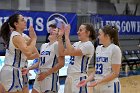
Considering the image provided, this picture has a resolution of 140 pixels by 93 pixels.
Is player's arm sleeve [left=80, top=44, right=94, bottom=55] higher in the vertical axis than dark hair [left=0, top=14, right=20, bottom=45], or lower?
lower

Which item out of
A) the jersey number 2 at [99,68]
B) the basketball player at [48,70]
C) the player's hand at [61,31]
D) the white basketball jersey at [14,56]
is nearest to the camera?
the jersey number 2 at [99,68]

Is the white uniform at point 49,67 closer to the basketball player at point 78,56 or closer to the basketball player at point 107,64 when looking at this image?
the basketball player at point 78,56

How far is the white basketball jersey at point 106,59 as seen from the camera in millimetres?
3746

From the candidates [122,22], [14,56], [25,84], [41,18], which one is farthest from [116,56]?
[122,22]

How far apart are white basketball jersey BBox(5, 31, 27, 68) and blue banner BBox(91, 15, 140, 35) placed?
9.49 m

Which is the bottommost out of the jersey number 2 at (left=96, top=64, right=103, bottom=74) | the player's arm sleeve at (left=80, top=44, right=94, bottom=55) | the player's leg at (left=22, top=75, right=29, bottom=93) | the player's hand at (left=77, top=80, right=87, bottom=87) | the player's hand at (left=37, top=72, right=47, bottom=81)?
the player's leg at (left=22, top=75, right=29, bottom=93)

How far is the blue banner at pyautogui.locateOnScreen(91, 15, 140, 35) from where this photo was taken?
1343 cm

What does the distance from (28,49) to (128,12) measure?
50.3 ft

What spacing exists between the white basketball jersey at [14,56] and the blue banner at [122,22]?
31.1 feet

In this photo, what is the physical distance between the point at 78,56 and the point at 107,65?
52 centimetres

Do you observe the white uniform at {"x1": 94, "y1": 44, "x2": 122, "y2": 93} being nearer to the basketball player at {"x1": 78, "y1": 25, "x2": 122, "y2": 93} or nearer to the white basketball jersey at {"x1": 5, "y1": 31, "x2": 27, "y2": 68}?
the basketball player at {"x1": 78, "y1": 25, "x2": 122, "y2": 93}

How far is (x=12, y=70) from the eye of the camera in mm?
3957

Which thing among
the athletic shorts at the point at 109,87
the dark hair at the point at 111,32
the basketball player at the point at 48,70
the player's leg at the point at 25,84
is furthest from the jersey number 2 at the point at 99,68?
the player's leg at the point at 25,84

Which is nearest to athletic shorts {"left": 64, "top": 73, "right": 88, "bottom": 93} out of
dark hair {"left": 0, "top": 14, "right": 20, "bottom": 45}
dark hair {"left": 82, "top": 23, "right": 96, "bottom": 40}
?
dark hair {"left": 82, "top": 23, "right": 96, "bottom": 40}
